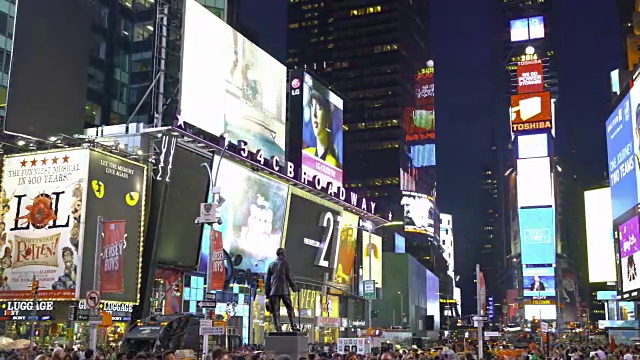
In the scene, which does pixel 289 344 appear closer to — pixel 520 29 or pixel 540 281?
pixel 540 281

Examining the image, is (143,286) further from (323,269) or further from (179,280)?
(323,269)

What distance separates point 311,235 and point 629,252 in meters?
31.1

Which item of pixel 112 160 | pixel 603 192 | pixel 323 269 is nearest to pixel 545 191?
pixel 603 192

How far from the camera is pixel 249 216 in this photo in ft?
187

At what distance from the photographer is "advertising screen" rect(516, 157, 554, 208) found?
134 meters

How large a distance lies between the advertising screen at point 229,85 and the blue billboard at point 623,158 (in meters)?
27.6

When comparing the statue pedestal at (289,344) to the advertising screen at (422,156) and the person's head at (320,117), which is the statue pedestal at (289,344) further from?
the advertising screen at (422,156)

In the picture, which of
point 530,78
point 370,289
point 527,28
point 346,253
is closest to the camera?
point 370,289

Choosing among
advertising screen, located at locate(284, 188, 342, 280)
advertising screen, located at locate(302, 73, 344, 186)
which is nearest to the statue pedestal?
advertising screen, located at locate(284, 188, 342, 280)

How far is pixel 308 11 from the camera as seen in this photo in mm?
197125

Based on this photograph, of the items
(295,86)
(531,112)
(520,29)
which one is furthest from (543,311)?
(295,86)

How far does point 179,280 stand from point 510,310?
13931 centimetres

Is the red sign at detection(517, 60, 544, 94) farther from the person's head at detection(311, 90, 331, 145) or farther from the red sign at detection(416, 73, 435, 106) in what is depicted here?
the person's head at detection(311, 90, 331, 145)

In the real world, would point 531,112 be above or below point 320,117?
above
